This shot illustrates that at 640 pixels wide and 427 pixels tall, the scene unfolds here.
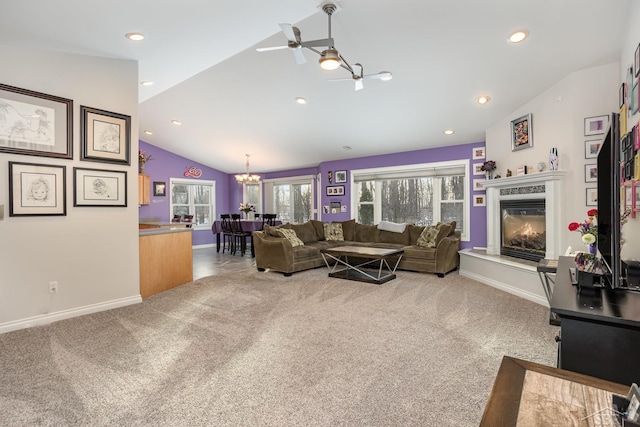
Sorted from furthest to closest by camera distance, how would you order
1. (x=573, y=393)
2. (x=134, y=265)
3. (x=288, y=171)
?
(x=288, y=171)
(x=134, y=265)
(x=573, y=393)

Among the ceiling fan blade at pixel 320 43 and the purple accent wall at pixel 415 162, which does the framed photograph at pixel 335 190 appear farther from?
the ceiling fan blade at pixel 320 43

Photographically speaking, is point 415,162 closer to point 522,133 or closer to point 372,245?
point 372,245

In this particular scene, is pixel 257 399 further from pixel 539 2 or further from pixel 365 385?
pixel 539 2

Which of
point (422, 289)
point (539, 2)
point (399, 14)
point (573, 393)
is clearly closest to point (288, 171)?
point (422, 289)

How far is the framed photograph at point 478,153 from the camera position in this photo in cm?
600

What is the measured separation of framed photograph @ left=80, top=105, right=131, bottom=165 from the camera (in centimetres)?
345

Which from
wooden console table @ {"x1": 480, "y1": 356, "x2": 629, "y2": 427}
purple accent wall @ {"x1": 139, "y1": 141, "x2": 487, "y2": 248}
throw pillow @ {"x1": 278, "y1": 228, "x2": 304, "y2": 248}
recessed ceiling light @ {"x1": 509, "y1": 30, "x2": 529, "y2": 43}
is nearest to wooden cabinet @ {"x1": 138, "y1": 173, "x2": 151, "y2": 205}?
purple accent wall @ {"x1": 139, "y1": 141, "x2": 487, "y2": 248}

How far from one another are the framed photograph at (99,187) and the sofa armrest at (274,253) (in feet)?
7.85

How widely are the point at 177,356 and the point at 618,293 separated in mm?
2752

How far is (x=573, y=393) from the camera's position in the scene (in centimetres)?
93

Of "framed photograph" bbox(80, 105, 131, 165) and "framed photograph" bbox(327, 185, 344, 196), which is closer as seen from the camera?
"framed photograph" bbox(80, 105, 131, 165)

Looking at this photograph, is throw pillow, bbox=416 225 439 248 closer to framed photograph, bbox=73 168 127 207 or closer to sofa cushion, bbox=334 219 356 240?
sofa cushion, bbox=334 219 356 240

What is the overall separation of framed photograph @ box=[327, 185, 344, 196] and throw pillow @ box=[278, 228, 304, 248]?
236cm

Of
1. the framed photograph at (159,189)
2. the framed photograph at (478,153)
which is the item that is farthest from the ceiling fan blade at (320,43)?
the framed photograph at (159,189)
